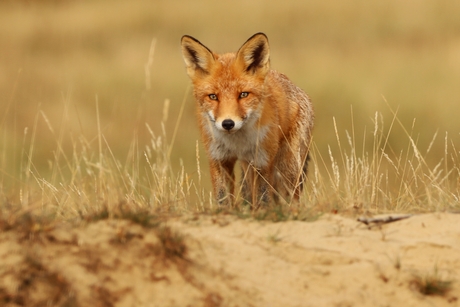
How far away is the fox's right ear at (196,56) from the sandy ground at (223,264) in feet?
7.58

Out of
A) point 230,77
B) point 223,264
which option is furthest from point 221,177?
point 223,264

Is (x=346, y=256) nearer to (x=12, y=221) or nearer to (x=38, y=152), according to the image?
(x=12, y=221)

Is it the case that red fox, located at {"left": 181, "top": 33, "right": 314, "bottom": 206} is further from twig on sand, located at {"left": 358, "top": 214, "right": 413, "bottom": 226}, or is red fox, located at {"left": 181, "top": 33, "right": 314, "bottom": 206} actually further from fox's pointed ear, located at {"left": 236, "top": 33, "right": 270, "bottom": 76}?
twig on sand, located at {"left": 358, "top": 214, "right": 413, "bottom": 226}

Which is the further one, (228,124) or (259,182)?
(259,182)

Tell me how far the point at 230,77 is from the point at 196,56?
0.42m

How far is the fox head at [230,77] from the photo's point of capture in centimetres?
627

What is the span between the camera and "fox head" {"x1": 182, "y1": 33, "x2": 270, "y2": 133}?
247 inches

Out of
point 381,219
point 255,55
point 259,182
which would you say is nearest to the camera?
point 381,219

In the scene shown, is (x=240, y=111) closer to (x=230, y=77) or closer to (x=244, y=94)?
(x=244, y=94)

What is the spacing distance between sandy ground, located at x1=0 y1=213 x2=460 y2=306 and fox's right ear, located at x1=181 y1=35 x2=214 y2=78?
7.58 feet

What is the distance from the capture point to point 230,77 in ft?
21.2

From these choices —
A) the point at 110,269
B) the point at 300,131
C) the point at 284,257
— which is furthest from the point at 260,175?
the point at 110,269

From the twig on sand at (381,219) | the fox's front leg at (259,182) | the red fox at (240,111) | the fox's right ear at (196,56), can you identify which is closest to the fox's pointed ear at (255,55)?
the red fox at (240,111)

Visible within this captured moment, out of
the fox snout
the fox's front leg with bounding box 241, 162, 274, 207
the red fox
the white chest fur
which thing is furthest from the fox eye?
the fox's front leg with bounding box 241, 162, 274, 207
